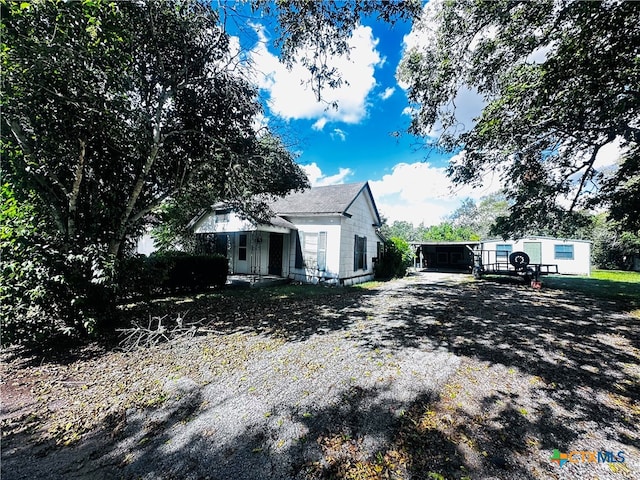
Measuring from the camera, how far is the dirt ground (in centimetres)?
221

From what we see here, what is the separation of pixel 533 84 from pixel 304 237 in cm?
973

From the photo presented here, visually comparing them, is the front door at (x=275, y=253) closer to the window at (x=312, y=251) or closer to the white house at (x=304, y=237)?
the white house at (x=304, y=237)

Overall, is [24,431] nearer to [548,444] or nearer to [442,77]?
[548,444]

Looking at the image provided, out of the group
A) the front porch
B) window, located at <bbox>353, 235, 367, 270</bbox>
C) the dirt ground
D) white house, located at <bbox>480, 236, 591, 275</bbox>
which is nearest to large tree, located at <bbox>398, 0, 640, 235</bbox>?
the dirt ground

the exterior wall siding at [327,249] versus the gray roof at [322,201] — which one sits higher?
the gray roof at [322,201]

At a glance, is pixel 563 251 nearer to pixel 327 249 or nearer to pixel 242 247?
pixel 327 249

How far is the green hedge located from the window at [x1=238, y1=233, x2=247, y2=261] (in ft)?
9.35

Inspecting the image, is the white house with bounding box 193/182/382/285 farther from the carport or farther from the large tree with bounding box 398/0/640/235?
the carport

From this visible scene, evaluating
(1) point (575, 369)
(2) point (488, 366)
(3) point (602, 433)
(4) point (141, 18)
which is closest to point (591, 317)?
(1) point (575, 369)

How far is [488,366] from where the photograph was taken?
3.95 meters

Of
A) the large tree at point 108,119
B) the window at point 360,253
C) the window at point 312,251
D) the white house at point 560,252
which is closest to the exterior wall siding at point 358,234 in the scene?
the window at point 360,253

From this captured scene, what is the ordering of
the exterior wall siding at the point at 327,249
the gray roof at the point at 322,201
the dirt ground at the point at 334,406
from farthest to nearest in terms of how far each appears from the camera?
the gray roof at the point at 322,201, the exterior wall siding at the point at 327,249, the dirt ground at the point at 334,406

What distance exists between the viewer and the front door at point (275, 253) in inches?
544

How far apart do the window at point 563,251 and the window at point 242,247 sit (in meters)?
25.4
